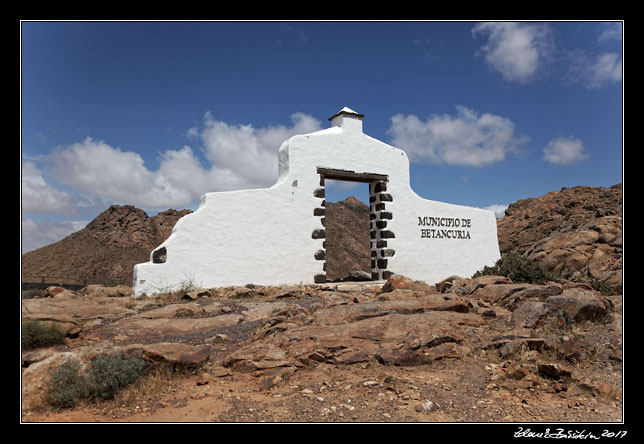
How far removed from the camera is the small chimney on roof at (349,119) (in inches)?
539

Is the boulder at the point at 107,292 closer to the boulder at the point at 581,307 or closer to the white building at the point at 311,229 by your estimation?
the white building at the point at 311,229

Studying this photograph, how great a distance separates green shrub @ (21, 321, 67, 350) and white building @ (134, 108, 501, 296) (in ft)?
13.9

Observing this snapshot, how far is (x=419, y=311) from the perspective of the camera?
7.21 m

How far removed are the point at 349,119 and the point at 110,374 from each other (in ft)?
35.6

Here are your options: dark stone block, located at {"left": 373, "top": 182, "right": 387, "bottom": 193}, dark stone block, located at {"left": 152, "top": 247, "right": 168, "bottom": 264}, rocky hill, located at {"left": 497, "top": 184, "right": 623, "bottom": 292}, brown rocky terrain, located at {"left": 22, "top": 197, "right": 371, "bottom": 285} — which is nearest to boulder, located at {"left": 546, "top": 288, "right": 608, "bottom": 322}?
rocky hill, located at {"left": 497, "top": 184, "right": 623, "bottom": 292}

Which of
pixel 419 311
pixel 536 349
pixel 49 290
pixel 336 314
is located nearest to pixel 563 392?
pixel 536 349

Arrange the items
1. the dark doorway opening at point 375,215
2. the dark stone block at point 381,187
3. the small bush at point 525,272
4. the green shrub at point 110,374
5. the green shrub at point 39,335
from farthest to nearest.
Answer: the dark stone block at point 381,187 → the dark doorway opening at point 375,215 → the small bush at point 525,272 → the green shrub at point 39,335 → the green shrub at point 110,374

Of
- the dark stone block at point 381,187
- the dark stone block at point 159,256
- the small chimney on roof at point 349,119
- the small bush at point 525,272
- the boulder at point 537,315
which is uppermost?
the small chimney on roof at point 349,119

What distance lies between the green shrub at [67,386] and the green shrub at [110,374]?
0.08m

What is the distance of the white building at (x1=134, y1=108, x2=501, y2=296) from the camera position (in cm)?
1118

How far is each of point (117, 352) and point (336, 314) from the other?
3237 mm

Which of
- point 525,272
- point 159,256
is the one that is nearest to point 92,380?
point 159,256

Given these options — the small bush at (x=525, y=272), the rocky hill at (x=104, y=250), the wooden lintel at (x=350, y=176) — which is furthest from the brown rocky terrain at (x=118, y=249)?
the small bush at (x=525, y=272)

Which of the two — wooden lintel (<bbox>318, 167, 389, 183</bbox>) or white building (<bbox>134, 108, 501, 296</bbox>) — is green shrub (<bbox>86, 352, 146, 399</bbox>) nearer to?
white building (<bbox>134, 108, 501, 296</bbox>)
